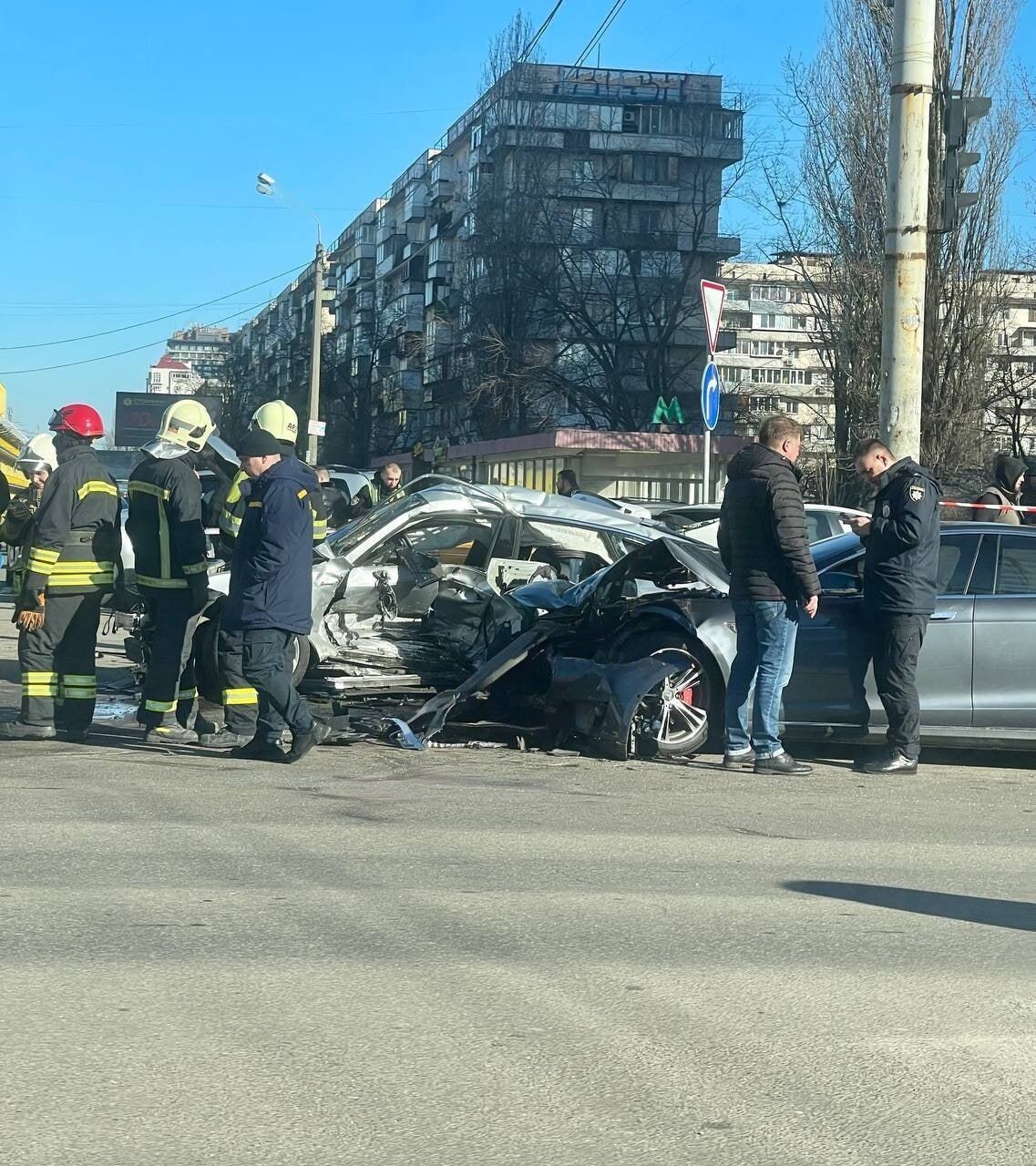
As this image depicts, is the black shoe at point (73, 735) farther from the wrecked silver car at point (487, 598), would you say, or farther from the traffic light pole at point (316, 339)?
the traffic light pole at point (316, 339)

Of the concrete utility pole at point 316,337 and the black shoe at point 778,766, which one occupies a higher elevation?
the concrete utility pole at point 316,337

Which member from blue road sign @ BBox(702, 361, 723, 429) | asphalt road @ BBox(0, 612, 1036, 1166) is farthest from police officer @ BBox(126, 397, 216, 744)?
blue road sign @ BBox(702, 361, 723, 429)

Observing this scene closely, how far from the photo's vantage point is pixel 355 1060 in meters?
3.96

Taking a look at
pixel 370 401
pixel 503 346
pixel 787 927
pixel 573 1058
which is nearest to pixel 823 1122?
pixel 573 1058

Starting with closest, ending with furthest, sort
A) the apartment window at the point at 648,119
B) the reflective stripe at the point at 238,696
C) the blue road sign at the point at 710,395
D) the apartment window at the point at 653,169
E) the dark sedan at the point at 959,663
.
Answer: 1. the reflective stripe at the point at 238,696
2. the dark sedan at the point at 959,663
3. the blue road sign at the point at 710,395
4. the apartment window at the point at 653,169
5. the apartment window at the point at 648,119

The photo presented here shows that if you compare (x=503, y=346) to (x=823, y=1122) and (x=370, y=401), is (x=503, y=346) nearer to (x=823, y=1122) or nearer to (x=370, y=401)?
(x=370, y=401)

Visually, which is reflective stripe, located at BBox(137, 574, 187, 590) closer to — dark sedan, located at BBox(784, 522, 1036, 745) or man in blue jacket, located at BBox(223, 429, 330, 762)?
man in blue jacket, located at BBox(223, 429, 330, 762)

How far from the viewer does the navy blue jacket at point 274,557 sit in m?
8.60

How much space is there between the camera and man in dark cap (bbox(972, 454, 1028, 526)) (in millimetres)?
12630

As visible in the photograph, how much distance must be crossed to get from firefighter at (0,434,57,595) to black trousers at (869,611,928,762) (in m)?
5.05

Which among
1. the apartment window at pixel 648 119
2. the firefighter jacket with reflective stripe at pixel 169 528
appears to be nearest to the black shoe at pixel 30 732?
the firefighter jacket with reflective stripe at pixel 169 528

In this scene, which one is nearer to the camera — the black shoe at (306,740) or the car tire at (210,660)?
the black shoe at (306,740)

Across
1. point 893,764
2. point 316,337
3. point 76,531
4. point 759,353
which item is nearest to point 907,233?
point 893,764

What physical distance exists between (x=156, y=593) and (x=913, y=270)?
5.94 meters
